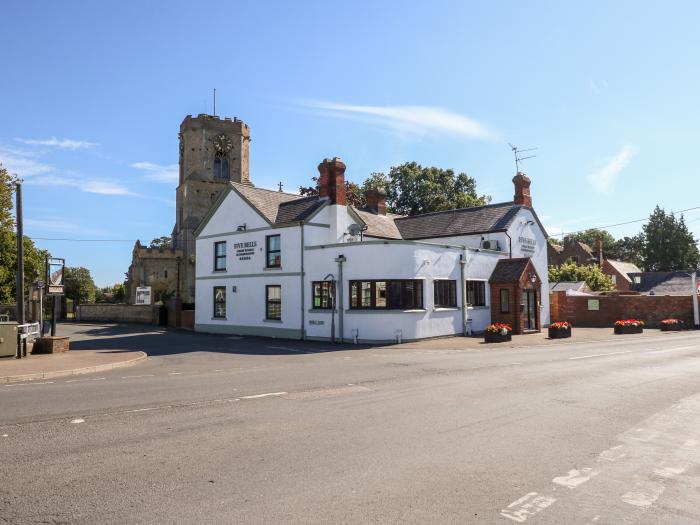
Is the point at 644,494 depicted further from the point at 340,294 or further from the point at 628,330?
the point at 628,330

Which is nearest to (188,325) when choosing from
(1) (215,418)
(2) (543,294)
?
(2) (543,294)

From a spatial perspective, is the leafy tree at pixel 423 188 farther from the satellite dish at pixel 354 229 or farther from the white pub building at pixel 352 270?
the satellite dish at pixel 354 229

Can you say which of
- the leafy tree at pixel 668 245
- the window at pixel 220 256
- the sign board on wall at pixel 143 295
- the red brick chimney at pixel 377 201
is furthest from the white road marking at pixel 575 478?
the leafy tree at pixel 668 245

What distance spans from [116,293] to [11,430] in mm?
79567

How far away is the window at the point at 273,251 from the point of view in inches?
1088

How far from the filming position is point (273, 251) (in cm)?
2795

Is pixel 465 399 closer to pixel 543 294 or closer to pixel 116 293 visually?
pixel 543 294

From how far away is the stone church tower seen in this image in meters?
68.6

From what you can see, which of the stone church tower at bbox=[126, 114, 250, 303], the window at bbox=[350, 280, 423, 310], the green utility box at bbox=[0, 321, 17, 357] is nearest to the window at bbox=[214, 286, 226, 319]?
the window at bbox=[350, 280, 423, 310]

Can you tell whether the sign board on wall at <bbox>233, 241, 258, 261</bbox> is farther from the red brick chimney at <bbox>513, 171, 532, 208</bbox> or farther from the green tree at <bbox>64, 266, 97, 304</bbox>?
the green tree at <bbox>64, 266, 97, 304</bbox>

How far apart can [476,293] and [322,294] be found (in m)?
9.13

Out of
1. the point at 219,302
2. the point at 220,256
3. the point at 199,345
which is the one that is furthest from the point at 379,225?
the point at 199,345

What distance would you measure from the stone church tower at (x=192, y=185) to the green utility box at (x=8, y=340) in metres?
49.8

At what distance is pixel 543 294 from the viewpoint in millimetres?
34531
